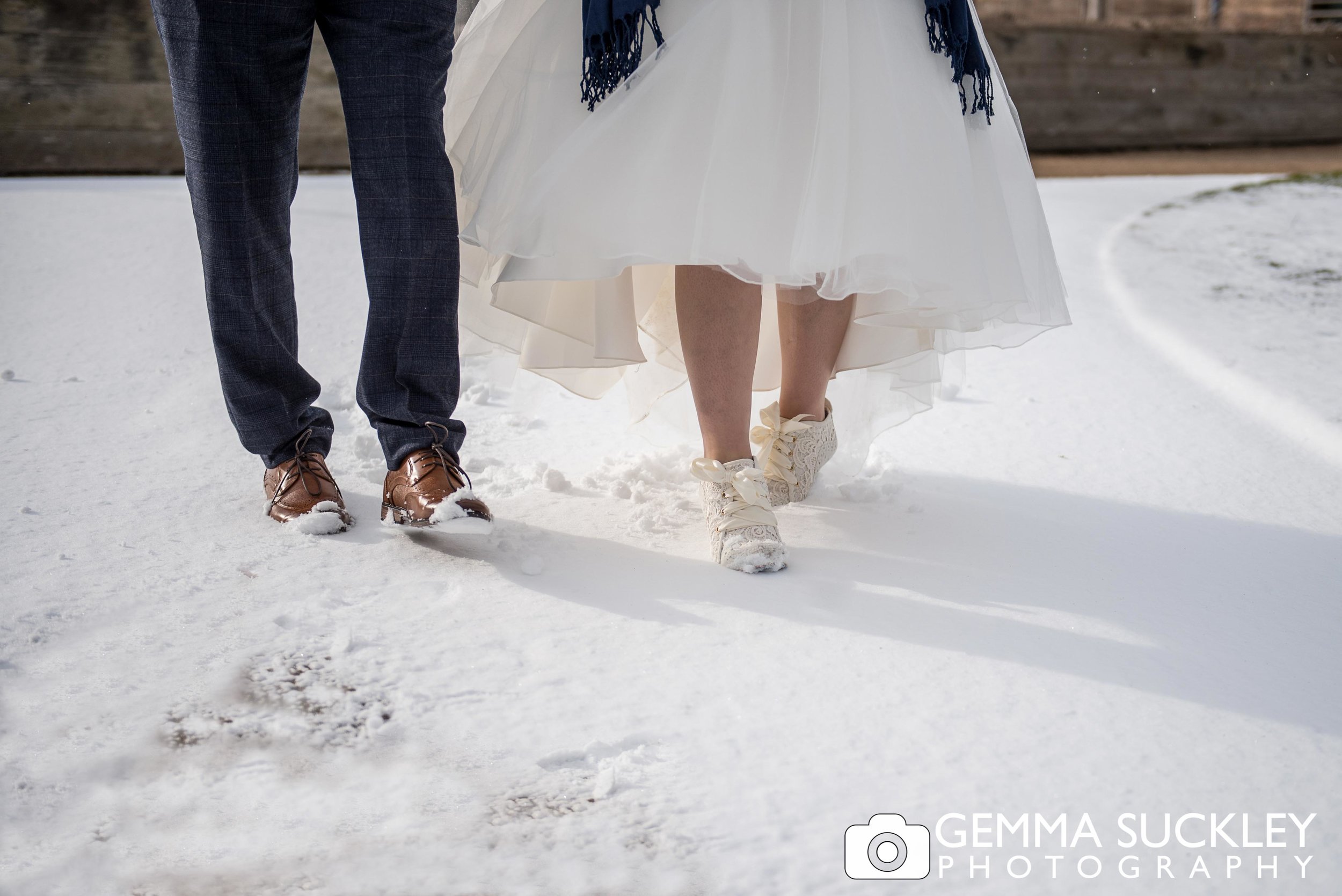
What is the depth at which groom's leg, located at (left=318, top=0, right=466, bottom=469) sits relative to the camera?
1315mm

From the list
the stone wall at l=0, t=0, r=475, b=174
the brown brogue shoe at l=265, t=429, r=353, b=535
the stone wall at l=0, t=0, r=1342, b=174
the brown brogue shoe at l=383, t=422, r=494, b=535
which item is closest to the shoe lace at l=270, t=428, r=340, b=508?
the brown brogue shoe at l=265, t=429, r=353, b=535

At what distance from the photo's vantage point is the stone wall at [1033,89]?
18.3 ft

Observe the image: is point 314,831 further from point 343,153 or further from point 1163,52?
point 1163,52

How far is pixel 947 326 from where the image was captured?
4.74 ft

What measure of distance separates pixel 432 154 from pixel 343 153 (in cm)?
495

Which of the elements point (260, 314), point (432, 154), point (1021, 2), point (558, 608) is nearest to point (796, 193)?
point (432, 154)

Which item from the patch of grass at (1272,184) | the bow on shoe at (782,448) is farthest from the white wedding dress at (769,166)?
the patch of grass at (1272,184)

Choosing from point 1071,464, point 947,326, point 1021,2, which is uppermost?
point 1021,2

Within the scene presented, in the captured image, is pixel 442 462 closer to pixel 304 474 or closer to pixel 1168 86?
pixel 304 474

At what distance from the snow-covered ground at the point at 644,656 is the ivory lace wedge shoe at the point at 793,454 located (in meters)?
0.04

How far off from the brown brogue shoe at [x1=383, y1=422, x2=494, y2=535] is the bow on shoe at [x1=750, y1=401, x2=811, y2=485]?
1.44 feet

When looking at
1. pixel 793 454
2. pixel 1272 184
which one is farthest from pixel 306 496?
pixel 1272 184

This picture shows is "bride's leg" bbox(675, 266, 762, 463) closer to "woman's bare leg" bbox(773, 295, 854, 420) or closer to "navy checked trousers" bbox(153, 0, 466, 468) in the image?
"woman's bare leg" bbox(773, 295, 854, 420)

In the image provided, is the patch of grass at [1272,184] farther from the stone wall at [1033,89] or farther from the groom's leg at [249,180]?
the groom's leg at [249,180]
